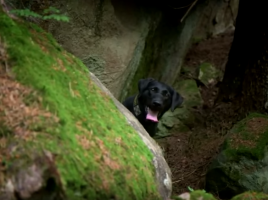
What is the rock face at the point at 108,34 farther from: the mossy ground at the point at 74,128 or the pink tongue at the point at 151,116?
the mossy ground at the point at 74,128

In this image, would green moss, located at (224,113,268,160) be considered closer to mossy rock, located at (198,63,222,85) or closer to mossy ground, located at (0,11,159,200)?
mossy ground, located at (0,11,159,200)

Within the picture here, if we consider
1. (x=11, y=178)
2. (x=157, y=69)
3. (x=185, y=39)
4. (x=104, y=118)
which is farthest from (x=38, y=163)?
(x=185, y=39)

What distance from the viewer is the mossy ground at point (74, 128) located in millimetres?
3162

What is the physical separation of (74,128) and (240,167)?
2934 mm

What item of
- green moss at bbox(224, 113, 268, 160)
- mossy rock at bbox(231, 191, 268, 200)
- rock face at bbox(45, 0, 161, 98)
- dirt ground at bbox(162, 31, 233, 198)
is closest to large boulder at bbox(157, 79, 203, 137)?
dirt ground at bbox(162, 31, 233, 198)

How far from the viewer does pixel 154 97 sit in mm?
7316

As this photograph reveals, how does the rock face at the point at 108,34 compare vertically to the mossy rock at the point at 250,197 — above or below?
above

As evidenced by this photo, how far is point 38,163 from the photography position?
2.97 meters

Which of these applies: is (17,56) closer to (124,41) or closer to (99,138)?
(99,138)

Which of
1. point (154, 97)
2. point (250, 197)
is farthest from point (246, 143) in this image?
point (154, 97)

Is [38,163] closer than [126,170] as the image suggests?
Yes

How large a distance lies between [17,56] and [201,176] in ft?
12.1

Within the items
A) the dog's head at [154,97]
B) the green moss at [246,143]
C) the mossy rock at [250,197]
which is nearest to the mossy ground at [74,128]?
the mossy rock at [250,197]

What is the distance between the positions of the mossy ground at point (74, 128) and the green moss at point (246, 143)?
2.06m
